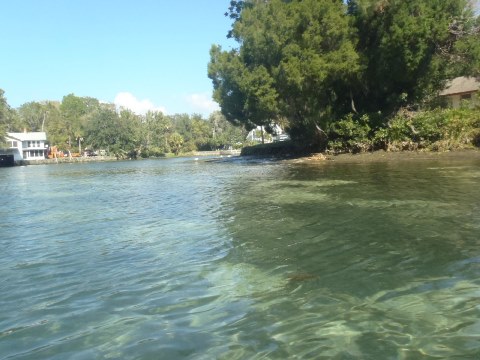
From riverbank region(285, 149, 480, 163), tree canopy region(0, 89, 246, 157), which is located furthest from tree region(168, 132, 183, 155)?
riverbank region(285, 149, 480, 163)

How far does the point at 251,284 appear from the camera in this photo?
5188 mm

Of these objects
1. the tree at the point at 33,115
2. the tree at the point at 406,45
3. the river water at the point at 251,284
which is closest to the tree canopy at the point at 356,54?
the tree at the point at 406,45

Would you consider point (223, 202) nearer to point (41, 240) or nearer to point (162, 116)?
point (41, 240)

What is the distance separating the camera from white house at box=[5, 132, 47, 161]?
90125 mm

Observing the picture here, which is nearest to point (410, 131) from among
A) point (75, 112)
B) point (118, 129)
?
point (118, 129)

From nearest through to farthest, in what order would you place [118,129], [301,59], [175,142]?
1. [301,59]
2. [118,129]
3. [175,142]

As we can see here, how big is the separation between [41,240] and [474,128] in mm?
25039

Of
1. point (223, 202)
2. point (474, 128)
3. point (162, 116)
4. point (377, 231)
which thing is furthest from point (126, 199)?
point (162, 116)

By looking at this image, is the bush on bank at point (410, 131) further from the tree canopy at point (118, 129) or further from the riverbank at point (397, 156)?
the tree canopy at point (118, 129)

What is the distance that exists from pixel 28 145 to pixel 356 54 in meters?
85.2

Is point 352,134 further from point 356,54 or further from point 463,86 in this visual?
point 463,86

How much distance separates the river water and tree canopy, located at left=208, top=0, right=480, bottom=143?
1795 centimetres

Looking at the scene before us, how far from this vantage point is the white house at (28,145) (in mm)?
90125

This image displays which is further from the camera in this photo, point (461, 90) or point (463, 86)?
point (463, 86)
